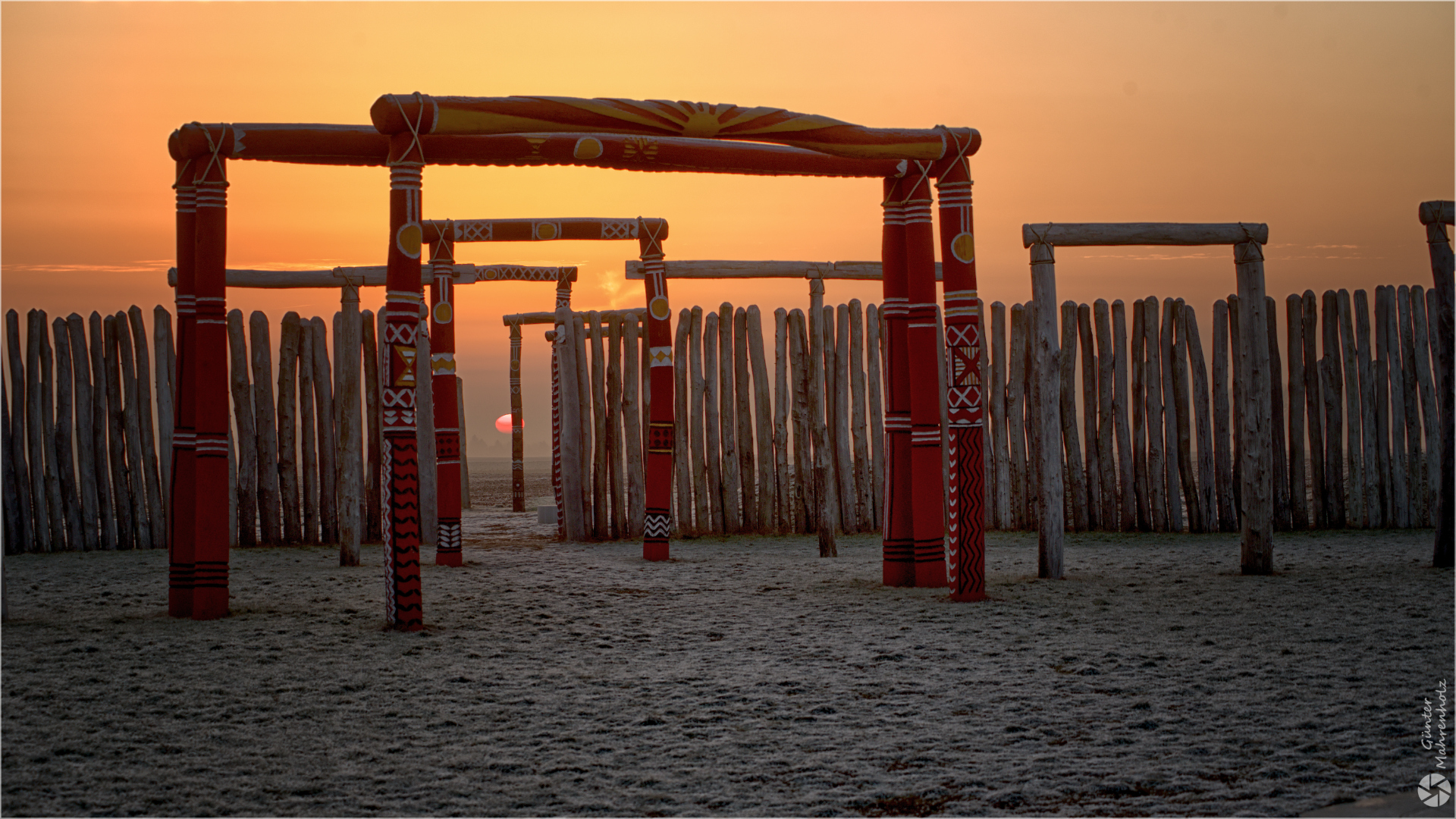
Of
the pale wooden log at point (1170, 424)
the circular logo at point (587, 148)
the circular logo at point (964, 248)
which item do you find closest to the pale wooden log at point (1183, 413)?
the pale wooden log at point (1170, 424)

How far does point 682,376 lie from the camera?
1023cm

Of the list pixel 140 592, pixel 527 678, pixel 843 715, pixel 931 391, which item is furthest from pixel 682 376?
pixel 843 715

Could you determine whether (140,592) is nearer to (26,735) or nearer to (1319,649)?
(26,735)

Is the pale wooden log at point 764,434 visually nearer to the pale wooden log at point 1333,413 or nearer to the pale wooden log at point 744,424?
the pale wooden log at point 744,424

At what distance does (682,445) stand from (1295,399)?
5389mm

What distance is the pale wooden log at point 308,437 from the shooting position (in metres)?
9.57

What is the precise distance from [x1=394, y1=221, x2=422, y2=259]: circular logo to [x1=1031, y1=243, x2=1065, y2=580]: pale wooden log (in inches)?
147

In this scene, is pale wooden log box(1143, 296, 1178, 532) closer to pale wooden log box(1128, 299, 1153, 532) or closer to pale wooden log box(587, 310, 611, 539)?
pale wooden log box(1128, 299, 1153, 532)

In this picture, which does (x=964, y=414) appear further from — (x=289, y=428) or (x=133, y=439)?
(x=133, y=439)

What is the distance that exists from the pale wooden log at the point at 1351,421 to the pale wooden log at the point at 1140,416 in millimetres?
1625

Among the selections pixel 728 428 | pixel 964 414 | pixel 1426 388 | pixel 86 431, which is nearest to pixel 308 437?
pixel 86 431

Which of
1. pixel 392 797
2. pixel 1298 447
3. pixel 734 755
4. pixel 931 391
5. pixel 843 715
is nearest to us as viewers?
pixel 392 797

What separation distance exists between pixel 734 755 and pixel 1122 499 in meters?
7.25

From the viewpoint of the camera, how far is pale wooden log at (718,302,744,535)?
405 inches
